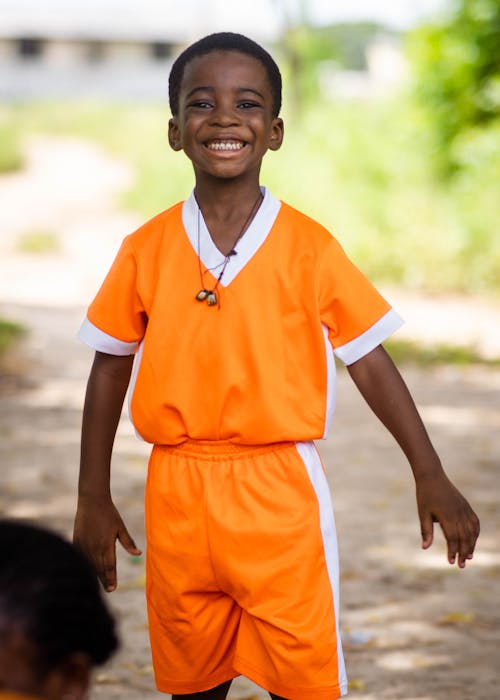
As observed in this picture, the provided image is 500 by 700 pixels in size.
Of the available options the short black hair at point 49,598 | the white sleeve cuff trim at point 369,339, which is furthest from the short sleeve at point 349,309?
the short black hair at point 49,598

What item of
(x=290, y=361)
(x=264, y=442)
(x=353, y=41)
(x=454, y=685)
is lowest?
(x=454, y=685)

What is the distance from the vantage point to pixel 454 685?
3625mm

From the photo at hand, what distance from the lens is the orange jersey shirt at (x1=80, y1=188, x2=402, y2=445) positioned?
241cm

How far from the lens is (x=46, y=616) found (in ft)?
4.97

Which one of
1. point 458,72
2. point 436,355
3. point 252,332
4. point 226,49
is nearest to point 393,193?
point 458,72

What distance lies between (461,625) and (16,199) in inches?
803

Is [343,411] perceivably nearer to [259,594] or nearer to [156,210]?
[259,594]

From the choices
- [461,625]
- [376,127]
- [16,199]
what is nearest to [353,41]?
[16,199]

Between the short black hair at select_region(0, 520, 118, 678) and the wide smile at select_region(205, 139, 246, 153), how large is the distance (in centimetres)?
110

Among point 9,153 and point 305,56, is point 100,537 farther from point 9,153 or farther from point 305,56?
point 9,153

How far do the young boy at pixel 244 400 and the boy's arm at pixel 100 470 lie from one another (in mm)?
121

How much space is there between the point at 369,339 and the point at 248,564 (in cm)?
52

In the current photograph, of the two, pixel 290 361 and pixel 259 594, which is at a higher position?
pixel 290 361

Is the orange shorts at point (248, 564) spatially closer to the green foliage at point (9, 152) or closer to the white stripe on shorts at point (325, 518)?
the white stripe on shorts at point (325, 518)
